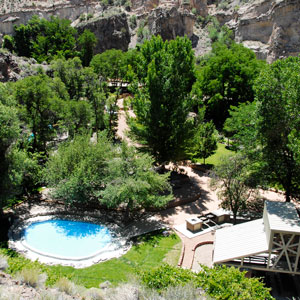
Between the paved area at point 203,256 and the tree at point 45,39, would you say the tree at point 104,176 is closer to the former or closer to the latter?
the paved area at point 203,256

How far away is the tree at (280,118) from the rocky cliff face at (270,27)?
43234 mm

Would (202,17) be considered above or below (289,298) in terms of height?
above

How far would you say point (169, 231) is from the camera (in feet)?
56.6

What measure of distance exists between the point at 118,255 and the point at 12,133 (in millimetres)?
9013

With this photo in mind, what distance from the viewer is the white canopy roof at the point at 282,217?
12.4m

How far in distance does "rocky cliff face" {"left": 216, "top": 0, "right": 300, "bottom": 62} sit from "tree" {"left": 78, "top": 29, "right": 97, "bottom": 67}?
103ft

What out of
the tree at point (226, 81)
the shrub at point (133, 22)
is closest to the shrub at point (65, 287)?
the tree at point (226, 81)

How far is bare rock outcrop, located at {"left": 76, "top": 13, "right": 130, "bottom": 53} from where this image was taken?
209ft

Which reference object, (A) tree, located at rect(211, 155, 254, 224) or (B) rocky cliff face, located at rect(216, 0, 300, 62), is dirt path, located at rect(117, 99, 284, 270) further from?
(B) rocky cliff face, located at rect(216, 0, 300, 62)

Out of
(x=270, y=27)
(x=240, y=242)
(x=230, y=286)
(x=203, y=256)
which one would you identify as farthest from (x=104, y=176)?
(x=270, y=27)

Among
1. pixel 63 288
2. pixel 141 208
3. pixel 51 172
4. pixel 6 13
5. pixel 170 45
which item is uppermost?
pixel 6 13

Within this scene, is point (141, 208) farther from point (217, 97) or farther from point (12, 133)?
point (217, 97)

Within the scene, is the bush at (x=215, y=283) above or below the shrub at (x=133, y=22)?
below

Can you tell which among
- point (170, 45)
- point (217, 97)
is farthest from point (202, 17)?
point (170, 45)
